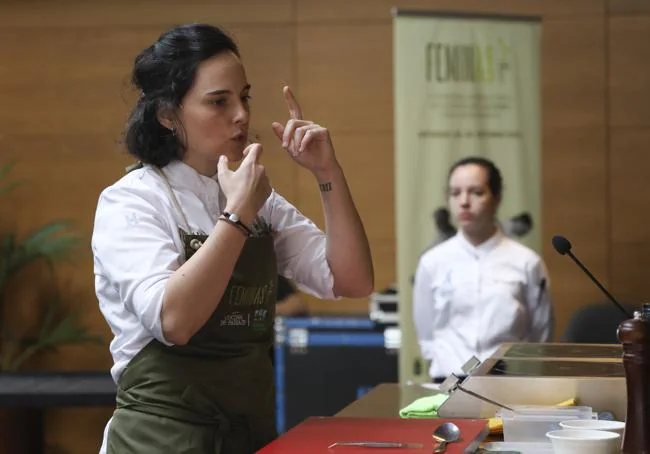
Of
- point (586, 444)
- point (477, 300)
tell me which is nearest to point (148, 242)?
point (586, 444)

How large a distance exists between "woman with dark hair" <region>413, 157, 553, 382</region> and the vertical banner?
286mm

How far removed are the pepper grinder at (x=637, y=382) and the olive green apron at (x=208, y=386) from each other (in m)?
0.68

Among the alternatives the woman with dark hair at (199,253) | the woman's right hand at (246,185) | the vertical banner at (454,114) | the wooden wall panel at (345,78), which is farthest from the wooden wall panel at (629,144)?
the woman's right hand at (246,185)

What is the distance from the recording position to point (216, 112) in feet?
6.66

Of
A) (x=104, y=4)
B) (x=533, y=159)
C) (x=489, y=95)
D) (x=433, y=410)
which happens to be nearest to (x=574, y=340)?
(x=533, y=159)

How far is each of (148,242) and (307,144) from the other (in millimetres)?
376

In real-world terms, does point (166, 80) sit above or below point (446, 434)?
above

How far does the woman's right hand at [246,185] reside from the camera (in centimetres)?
188

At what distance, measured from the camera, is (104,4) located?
20.7 ft

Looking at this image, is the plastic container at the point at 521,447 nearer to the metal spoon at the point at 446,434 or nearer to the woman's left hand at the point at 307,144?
the metal spoon at the point at 446,434

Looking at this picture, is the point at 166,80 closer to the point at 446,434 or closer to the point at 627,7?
the point at 446,434

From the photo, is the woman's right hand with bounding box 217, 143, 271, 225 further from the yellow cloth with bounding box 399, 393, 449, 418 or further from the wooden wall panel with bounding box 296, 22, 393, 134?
the wooden wall panel with bounding box 296, 22, 393, 134

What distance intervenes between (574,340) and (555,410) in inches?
115

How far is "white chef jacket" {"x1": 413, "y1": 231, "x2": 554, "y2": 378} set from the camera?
4.09 m
